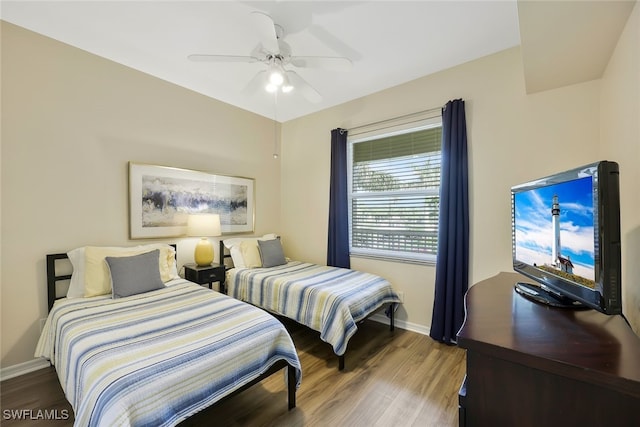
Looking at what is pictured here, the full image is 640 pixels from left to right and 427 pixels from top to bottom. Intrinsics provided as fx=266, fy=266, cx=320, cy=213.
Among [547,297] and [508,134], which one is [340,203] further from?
[547,297]

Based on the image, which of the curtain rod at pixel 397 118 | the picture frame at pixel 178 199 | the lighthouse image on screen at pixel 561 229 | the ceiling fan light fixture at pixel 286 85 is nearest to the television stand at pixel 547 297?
the lighthouse image on screen at pixel 561 229

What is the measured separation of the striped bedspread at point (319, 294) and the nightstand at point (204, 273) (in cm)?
18

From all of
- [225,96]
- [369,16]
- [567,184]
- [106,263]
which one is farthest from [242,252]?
[567,184]

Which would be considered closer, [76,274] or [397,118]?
[76,274]

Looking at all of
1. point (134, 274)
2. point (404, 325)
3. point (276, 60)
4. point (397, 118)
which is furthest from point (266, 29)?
A: point (404, 325)

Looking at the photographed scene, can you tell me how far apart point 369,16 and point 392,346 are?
288cm

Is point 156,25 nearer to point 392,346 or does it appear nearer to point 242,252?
point 242,252

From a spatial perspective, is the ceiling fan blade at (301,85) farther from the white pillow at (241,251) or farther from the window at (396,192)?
the white pillow at (241,251)

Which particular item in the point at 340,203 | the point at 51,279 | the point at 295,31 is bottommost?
the point at 51,279

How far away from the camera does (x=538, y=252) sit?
4.73 ft

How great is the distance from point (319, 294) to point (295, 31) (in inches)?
87.3

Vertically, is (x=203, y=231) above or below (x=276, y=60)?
below

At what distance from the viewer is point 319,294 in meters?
2.43

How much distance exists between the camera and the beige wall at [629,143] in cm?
127
